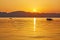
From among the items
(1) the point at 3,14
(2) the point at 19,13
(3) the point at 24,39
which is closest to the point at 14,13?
(2) the point at 19,13

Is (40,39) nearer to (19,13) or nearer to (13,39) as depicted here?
(13,39)

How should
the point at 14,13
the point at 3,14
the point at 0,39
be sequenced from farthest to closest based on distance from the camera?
the point at 14,13 → the point at 3,14 → the point at 0,39

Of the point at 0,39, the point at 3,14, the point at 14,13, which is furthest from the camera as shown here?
the point at 14,13

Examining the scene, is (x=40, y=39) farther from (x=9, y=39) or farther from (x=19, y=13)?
(x=19, y=13)

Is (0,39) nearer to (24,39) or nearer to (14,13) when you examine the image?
(24,39)

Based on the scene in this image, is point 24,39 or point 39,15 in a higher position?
point 39,15

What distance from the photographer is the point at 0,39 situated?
22.7 meters

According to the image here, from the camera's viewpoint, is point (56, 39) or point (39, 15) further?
point (39, 15)

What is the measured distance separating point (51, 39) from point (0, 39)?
529cm

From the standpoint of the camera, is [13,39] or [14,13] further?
[14,13]

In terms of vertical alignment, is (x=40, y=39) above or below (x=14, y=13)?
below

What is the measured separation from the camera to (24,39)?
76.2ft

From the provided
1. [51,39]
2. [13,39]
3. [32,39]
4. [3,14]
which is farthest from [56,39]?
[3,14]

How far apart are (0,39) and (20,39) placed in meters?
2.06
